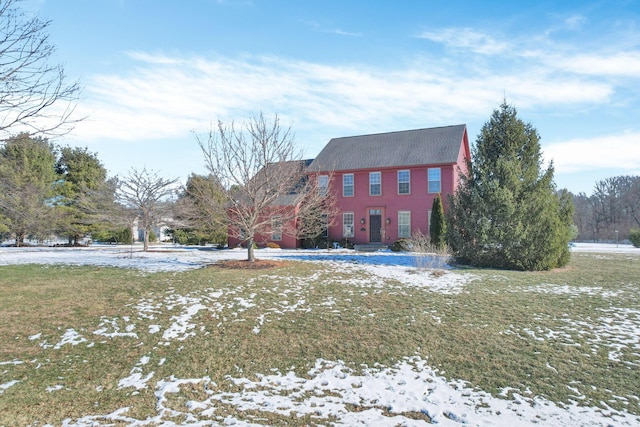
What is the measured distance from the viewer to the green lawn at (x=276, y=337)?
4883mm

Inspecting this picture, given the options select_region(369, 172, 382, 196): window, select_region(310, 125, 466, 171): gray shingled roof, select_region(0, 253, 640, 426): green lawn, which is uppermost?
select_region(310, 125, 466, 171): gray shingled roof

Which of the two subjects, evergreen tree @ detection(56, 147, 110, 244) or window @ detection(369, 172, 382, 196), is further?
evergreen tree @ detection(56, 147, 110, 244)

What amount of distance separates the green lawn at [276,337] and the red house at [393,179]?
540 inches

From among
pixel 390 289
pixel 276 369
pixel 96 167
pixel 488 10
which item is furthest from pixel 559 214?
pixel 96 167

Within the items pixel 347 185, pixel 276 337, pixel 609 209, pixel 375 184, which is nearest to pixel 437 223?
pixel 375 184

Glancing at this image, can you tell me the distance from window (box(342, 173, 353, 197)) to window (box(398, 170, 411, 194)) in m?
3.36

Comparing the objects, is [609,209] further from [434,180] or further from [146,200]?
[146,200]

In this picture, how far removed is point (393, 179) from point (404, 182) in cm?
76

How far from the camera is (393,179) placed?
2508 centimetres

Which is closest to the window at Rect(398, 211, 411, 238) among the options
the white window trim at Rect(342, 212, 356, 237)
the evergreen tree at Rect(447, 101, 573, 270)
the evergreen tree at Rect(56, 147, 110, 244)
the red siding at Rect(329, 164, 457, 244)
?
the red siding at Rect(329, 164, 457, 244)

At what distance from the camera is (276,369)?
5.57 m

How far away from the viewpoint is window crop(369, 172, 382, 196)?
25469mm

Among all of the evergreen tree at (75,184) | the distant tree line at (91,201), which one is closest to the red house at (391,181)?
the distant tree line at (91,201)

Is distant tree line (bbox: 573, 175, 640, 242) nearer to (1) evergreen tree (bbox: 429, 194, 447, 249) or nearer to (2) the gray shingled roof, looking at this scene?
(2) the gray shingled roof
